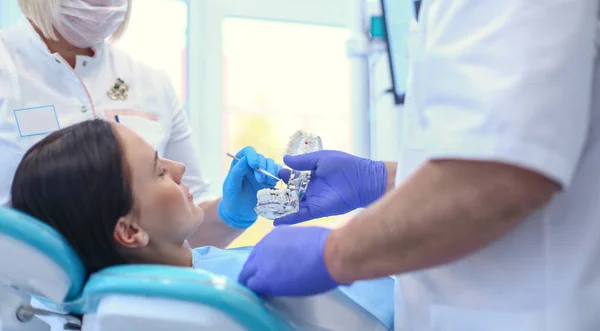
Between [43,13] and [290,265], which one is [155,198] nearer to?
[290,265]

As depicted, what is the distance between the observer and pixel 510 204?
0.59 metres

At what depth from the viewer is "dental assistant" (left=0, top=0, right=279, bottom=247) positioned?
57.2 inches

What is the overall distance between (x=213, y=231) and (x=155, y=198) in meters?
0.56

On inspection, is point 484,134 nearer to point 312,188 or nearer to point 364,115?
point 312,188

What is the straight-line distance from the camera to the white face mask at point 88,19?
1.55m

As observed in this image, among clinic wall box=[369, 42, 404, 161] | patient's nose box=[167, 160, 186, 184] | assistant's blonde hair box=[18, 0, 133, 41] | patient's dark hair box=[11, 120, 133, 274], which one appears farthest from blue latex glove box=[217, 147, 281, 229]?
clinic wall box=[369, 42, 404, 161]

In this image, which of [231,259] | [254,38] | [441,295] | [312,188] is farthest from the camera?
[254,38]

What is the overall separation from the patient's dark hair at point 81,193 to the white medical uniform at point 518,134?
0.56 metres

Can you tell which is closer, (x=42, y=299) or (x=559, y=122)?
(x=559, y=122)

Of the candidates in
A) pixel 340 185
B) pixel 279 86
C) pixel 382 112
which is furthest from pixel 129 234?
pixel 279 86

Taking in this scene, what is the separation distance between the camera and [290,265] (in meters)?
0.75

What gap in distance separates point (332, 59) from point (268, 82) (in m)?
0.40

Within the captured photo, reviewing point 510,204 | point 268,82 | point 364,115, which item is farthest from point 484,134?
point 268,82

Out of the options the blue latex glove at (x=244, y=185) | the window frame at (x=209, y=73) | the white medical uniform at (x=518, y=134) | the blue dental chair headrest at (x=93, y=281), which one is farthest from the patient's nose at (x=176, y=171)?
the window frame at (x=209, y=73)
